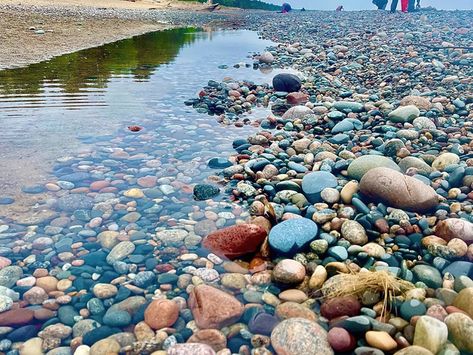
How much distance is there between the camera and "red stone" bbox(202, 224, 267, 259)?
3.47 meters

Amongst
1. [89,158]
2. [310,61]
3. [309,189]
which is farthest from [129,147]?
[310,61]

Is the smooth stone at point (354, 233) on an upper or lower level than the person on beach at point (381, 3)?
lower

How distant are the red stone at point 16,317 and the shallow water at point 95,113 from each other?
1.61 metres

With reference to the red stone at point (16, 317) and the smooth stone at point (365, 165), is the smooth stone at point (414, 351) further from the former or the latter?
the red stone at point (16, 317)

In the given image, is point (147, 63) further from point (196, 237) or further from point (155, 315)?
point (155, 315)

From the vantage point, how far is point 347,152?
506 cm

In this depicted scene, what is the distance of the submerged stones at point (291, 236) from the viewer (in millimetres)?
3371

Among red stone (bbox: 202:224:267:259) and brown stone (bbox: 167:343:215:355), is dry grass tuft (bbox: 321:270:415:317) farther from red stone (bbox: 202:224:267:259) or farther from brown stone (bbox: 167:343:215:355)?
brown stone (bbox: 167:343:215:355)

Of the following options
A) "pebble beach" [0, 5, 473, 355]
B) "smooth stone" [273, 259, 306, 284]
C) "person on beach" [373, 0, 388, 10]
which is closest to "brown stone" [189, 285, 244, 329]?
"pebble beach" [0, 5, 473, 355]

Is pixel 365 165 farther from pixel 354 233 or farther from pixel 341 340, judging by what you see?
pixel 341 340

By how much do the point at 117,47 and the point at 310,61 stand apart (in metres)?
8.45

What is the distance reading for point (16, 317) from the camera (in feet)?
8.80

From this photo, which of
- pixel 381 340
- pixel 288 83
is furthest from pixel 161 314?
pixel 288 83

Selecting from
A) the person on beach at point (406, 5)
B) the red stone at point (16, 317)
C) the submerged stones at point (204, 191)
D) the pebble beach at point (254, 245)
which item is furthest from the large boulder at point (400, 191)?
the person on beach at point (406, 5)
